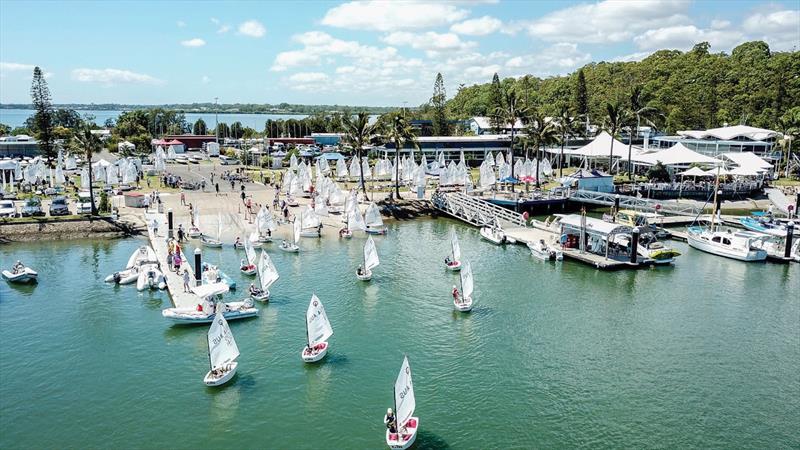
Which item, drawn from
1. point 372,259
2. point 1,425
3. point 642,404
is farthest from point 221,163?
point 642,404

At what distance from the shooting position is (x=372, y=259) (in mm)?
51750

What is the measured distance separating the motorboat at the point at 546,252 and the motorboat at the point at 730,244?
16.4 meters

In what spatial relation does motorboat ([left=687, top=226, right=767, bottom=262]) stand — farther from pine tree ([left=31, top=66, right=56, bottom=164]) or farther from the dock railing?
pine tree ([left=31, top=66, right=56, bottom=164])

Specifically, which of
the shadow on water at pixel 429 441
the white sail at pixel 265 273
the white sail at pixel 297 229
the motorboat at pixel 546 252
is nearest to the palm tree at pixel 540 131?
the motorboat at pixel 546 252

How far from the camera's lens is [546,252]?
59.0 metres

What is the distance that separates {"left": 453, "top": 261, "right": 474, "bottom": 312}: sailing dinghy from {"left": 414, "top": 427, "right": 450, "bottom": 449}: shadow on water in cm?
1597

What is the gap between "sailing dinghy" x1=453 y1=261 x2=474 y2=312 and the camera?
4372 cm

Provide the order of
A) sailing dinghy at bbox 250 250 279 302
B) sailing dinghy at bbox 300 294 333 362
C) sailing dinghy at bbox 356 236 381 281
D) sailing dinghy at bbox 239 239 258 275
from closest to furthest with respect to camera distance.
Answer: sailing dinghy at bbox 300 294 333 362 → sailing dinghy at bbox 250 250 279 302 → sailing dinghy at bbox 356 236 381 281 → sailing dinghy at bbox 239 239 258 275

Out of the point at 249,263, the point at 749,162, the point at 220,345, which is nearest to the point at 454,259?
the point at 249,263

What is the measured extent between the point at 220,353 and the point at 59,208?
154 ft

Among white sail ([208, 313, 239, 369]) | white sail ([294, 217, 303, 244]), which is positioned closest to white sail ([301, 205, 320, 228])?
white sail ([294, 217, 303, 244])

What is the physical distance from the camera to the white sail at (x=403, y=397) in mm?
26906

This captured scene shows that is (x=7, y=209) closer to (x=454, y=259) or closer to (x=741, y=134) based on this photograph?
(x=454, y=259)

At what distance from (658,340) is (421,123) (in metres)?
140
